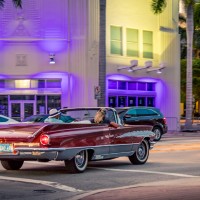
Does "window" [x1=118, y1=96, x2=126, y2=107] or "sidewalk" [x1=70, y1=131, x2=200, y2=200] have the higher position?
"window" [x1=118, y1=96, x2=126, y2=107]

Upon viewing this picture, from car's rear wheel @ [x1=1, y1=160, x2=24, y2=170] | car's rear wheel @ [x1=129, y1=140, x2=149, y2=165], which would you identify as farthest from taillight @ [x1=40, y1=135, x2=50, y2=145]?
car's rear wheel @ [x1=129, y1=140, x2=149, y2=165]

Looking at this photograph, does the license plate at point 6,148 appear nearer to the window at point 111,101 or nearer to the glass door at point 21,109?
the glass door at point 21,109

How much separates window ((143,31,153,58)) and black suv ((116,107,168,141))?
14099 mm

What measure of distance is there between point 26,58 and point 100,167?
1000 inches

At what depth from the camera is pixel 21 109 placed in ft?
138

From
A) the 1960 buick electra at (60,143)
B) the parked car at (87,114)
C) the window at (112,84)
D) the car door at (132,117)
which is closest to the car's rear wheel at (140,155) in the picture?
the 1960 buick electra at (60,143)

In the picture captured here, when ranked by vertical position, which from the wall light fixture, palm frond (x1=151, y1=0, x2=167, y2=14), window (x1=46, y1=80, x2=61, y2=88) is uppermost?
palm frond (x1=151, y1=0, x2=167, y2=14)

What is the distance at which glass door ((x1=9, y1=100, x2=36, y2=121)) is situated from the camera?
41.9m

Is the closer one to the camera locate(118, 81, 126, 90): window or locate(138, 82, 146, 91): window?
locate(118, 81, 126, 90): window

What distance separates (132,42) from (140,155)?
28.1 meters

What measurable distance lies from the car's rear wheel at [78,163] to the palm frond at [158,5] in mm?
28965

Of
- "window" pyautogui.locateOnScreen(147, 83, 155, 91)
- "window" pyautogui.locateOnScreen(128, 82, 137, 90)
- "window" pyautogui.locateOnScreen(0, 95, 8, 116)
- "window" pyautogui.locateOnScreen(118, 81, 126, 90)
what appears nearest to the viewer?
"window" pyautogui.locateOnScreen(0, 95, 8, 116)

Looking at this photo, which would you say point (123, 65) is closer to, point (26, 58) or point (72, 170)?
point (26, 58)

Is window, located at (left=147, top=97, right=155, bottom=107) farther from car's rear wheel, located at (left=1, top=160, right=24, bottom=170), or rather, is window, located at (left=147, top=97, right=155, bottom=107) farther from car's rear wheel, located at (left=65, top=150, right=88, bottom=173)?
car's rear wheel, located at (left=65, top=150, right=88, bottom=173)
